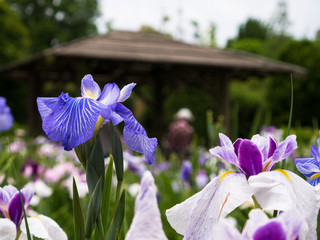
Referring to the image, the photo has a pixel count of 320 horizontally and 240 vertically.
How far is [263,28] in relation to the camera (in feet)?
106

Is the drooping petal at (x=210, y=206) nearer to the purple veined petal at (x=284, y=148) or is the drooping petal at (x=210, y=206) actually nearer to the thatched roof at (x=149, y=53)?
the purple veined petal at (x=284, y=148)

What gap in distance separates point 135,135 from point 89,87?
10cm

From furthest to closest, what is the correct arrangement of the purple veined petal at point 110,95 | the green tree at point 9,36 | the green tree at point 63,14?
1. the green tree at point 63,14
2. the green tree at point 9,36
3. the purple veined petal at point 110,95

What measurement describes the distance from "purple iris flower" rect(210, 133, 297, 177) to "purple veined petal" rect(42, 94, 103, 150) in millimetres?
164

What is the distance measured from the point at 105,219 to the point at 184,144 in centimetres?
511

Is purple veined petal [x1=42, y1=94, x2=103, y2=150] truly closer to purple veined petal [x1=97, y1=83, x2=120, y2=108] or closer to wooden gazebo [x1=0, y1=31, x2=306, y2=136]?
purple veined petal [x1=97, y1=83, x2=120, y2=108]

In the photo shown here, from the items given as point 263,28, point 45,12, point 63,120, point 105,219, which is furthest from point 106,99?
point 263,28

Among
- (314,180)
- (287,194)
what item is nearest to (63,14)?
(314,180)

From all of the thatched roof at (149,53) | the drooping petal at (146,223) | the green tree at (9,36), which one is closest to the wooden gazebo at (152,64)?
the thatched roof at (149,53)

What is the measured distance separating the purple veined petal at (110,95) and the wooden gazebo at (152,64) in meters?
7.89

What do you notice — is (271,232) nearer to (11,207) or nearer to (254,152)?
(254,152)

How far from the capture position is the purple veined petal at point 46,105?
0.56 m

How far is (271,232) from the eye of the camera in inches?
13.3

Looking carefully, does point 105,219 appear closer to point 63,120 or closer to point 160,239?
point 63,120
